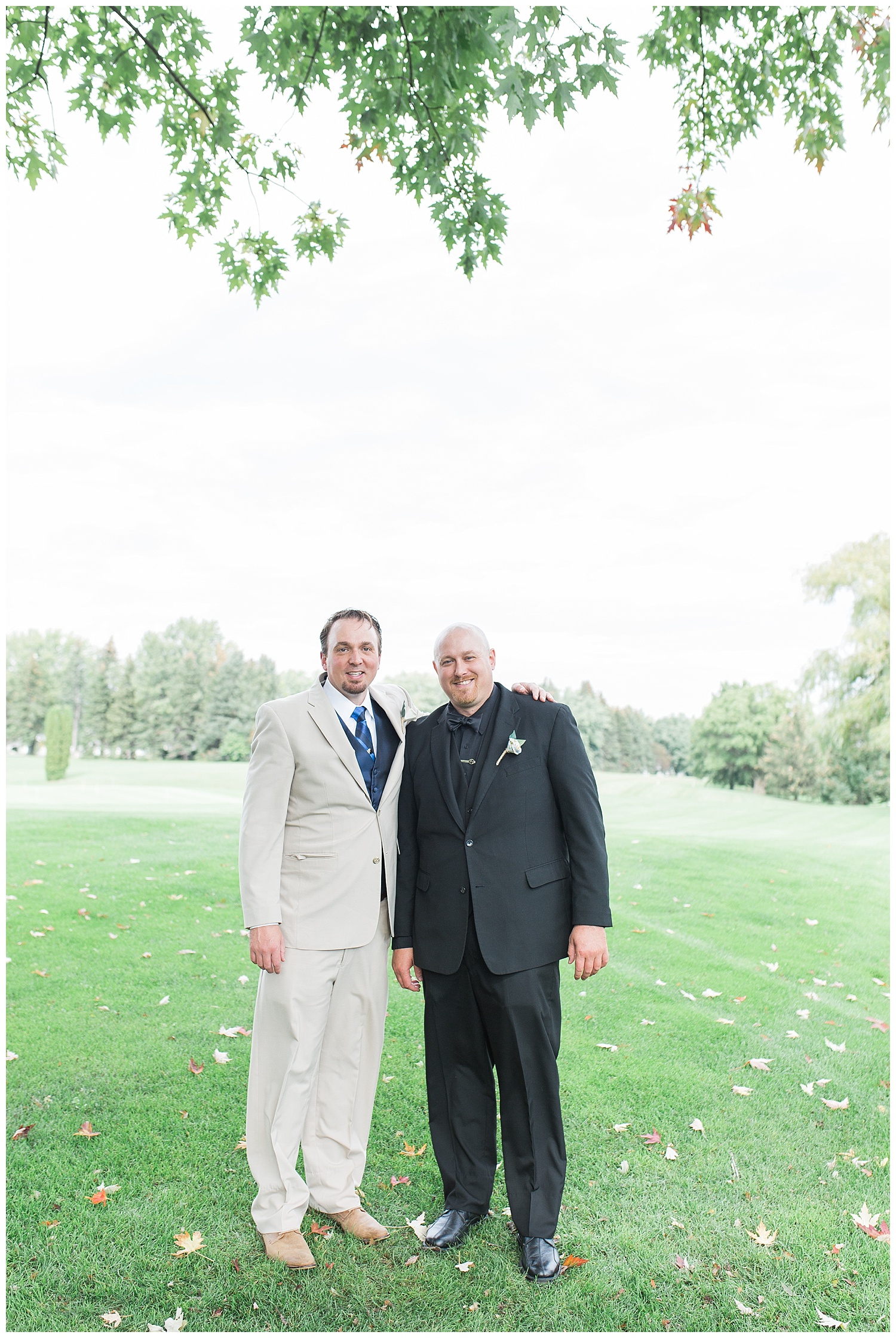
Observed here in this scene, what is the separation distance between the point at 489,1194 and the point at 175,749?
4819cm

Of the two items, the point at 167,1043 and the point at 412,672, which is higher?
the point at 412,672

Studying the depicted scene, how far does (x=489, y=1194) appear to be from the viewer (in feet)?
11.6

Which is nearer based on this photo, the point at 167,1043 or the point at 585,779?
the point at 585,779

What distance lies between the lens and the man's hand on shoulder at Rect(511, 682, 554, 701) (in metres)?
3.59

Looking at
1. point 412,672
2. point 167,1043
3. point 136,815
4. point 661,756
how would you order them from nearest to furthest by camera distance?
point 167,1043 → point 136,815 → point 412,672 → point 661,756

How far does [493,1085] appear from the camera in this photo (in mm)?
3498

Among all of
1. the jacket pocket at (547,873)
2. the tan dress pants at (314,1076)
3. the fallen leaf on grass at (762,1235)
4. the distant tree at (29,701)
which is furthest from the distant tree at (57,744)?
the fallen leaf on grass at (762,1235)

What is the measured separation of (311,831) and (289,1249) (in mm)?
1608

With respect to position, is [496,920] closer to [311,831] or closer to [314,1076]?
[311,831]

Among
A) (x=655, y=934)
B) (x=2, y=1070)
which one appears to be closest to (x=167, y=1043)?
(x=2, y=1070)

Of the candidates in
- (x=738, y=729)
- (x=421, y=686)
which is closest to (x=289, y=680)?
(x=421, y=686)

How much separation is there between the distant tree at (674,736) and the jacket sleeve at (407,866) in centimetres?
4121

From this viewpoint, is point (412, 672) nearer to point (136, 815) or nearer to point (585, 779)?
point (136, 815)

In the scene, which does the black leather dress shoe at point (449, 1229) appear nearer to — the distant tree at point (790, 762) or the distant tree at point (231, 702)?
the distant tree at point (790, 762)
